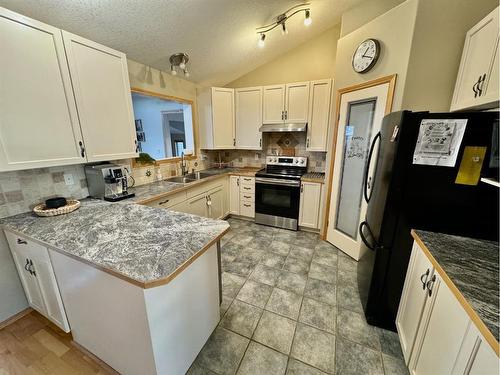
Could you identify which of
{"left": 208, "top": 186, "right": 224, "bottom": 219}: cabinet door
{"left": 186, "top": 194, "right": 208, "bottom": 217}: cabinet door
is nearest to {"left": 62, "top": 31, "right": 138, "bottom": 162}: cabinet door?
{"left": 186, "top": 194, "right": 208, "bottom": 217}: cabinet door

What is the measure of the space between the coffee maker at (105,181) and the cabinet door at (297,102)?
243cm

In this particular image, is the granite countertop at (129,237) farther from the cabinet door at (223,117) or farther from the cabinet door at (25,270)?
the cabinet door at (223,117)

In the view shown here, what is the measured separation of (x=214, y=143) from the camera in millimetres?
3395

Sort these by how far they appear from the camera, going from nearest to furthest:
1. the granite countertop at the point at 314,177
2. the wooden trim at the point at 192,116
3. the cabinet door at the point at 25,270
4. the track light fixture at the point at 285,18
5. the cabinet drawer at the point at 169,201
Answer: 1. the cabinet door at the point at 25,270
2. the cabinet drawer at the point at 169,201
3. the track light fixture at the point at 285,18
4. the wooden trim at the point at 192,116
5. the granite countertop at the point at 314,177

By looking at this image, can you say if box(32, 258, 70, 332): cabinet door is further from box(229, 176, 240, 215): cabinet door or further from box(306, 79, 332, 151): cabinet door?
box(306, 79, 332, 151): cabinet door

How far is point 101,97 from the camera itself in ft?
5.73

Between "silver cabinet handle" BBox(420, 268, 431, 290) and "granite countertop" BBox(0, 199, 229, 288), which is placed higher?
"granite countertop" BBox(0, 199, 229, 288)

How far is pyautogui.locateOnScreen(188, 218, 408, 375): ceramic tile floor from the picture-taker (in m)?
1.33

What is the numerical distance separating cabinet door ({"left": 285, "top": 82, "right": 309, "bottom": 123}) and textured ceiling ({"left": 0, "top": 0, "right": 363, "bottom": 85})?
0.68 metres

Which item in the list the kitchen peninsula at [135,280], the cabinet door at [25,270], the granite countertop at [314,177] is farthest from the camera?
the granite countertop at [314,177]

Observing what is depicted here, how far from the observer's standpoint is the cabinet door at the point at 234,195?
11.4ft

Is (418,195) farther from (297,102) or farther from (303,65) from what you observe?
(303,65)

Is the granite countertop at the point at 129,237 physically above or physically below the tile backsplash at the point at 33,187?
below

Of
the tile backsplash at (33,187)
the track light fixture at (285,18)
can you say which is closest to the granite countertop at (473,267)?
the track light fixture at (285,18)
